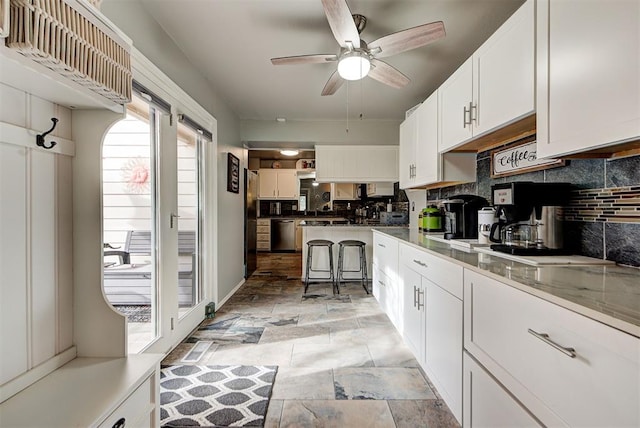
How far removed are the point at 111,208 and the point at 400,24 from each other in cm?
303

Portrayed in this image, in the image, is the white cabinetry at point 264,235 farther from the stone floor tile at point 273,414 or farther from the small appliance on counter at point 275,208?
the stone floor tile at point 273,414

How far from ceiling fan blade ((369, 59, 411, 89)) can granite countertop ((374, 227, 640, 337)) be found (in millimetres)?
1595

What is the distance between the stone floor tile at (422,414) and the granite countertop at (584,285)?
2.81ft

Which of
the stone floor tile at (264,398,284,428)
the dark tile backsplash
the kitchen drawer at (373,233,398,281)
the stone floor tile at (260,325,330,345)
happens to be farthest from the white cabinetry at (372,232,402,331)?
the dark tile backsplash

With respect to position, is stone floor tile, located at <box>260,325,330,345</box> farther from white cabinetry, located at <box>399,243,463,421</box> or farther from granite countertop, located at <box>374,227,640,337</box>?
granite countertop, located at <box>374,227,640,337</box>

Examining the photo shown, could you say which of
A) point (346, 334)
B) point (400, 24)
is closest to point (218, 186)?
point (346, 334)

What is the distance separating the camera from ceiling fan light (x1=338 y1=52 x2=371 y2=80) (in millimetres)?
2086

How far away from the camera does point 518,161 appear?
1979 mm

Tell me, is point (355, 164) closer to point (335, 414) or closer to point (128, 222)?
point (128, 222)

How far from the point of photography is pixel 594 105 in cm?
105

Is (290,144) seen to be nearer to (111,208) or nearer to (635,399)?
(111,208)

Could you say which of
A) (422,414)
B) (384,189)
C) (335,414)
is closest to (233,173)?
(384,189)

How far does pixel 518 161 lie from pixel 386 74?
46.4 inches

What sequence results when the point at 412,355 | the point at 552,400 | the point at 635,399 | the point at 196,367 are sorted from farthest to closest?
the point at 412,355 → the point at 196,367 → the point at 552,400 → the point at 635,399
